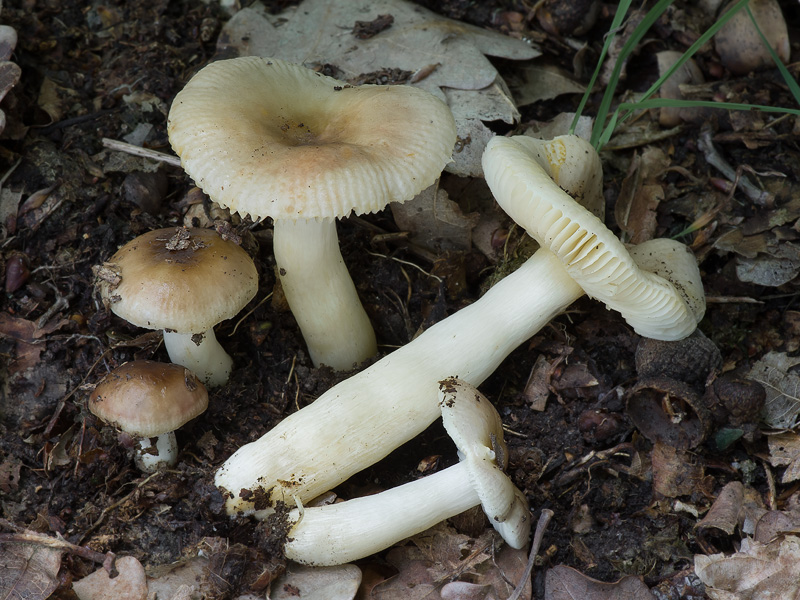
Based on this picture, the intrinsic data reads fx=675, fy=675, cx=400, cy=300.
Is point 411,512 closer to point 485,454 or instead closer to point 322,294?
point 485,454

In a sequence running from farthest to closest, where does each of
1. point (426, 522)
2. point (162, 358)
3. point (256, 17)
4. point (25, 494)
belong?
point (256, 17) < point (162, 358) < point (25, 494) < point (426, 522)

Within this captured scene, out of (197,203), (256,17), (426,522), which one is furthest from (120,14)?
(426,522)

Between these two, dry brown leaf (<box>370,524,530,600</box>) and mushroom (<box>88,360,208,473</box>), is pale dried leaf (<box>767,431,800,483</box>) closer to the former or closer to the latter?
dry brown leaf (<box>370,524,530,600</box>)

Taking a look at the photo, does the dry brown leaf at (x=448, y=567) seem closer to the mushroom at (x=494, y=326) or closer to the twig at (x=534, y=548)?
the twig at (x=534, y=548)

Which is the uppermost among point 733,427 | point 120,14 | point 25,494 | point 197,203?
point 120,14

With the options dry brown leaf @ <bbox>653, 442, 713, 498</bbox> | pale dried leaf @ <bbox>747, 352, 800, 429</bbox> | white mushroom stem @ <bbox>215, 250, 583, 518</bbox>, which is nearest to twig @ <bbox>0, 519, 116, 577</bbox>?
white mushroom stem @ <bbox>215, 250, 583, 518</bbox>

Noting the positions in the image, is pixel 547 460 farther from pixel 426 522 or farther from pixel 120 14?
pixel 120 14
